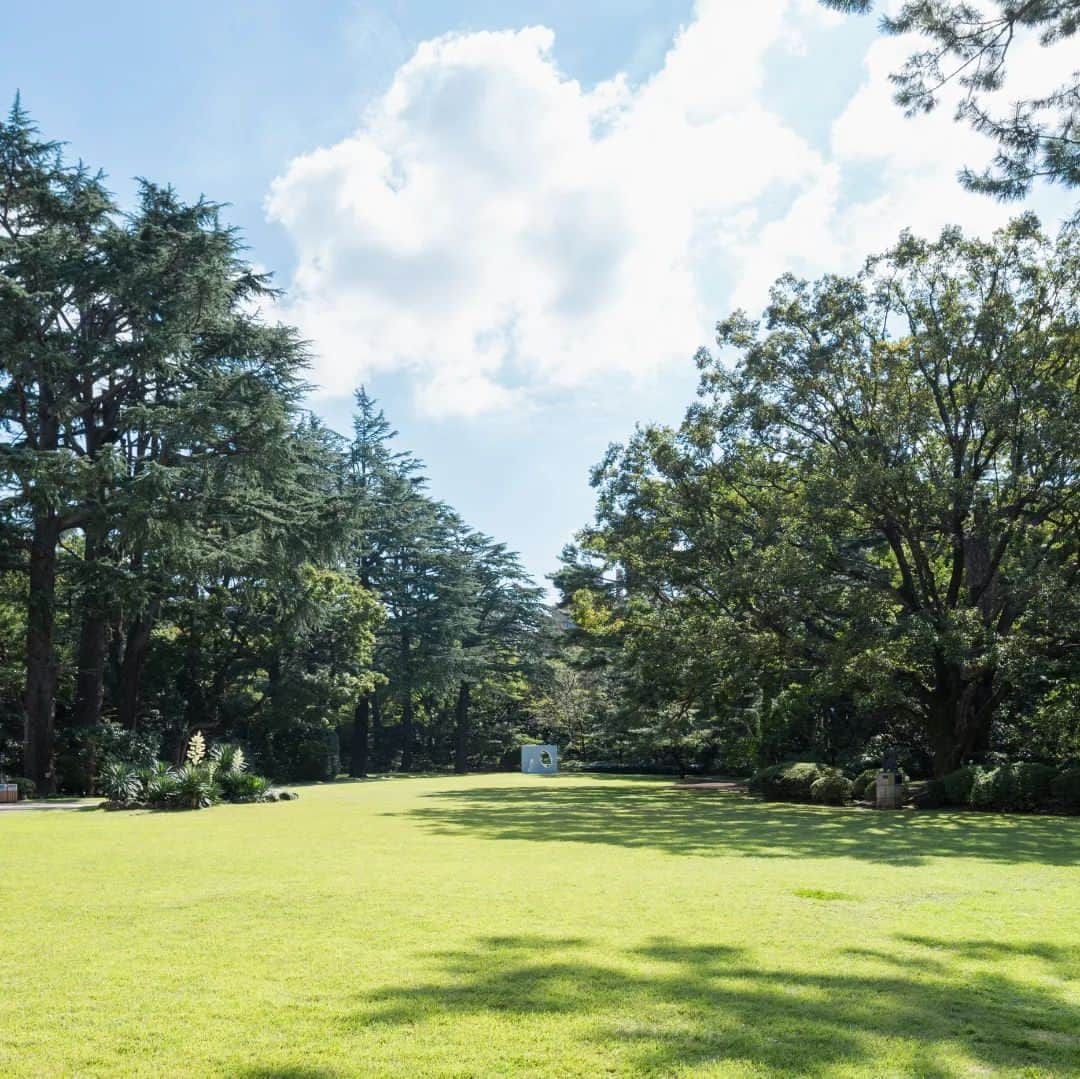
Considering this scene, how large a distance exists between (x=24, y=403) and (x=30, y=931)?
2081 cm

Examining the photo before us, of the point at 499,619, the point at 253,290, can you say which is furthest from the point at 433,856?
the point at 499,619

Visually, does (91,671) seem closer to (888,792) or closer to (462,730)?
(888,792)

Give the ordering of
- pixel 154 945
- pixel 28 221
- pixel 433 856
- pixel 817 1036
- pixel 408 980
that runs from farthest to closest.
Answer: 1. pixel 28 221
2. pixel 433 856
3. pixel 154 945
4. pixel 408 980
5. pixel 817 1036

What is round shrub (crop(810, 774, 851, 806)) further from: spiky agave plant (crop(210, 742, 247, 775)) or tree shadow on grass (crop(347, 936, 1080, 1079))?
tree shadow on grass (crop(347, 936, 1080, 1079))

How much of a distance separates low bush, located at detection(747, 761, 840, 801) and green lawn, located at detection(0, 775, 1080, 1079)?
10960mm

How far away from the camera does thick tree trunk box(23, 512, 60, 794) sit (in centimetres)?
2252

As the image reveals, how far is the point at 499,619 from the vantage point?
49.6 meters

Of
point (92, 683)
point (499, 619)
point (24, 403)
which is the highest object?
point (24, 403)

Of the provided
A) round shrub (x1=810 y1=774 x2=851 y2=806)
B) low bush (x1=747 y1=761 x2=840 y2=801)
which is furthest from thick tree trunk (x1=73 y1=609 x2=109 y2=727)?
round shrub (x1=810 y1=774 x2=851 y2=806)

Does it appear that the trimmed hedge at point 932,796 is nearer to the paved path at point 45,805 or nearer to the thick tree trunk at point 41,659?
the paved path at point 45,805

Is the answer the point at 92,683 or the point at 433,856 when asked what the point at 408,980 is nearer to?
the point at 433,856

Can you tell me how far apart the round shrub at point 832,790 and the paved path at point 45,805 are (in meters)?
15.2

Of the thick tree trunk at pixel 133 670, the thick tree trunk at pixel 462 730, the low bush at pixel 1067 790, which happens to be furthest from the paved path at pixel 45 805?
the thick tree trunk at pixel 462 730

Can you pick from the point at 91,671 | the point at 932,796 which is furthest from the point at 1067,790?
the point at 91,671
